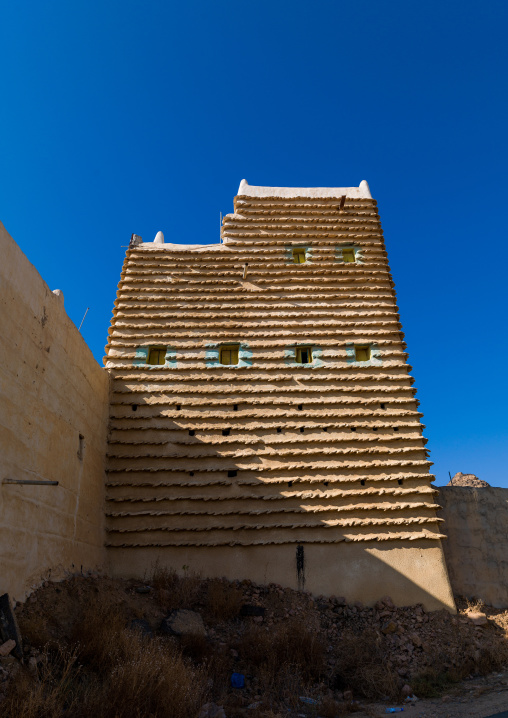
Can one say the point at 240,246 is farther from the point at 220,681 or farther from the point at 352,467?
the point at 220,681

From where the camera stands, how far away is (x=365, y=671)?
7254 millimetres

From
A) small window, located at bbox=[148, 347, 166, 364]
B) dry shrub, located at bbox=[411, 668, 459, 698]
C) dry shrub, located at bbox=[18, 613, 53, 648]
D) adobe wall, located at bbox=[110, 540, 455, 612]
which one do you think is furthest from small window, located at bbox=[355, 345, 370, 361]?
dry shrub, located at bbox=[18, 613, 53, 648]

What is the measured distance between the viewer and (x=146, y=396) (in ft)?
37.3

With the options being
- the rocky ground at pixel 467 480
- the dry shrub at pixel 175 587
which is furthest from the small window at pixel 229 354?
the rocky ground at pixel 467 480

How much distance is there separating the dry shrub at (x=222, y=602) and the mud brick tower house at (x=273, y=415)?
78 centimetres

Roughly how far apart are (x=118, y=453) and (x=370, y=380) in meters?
5.91

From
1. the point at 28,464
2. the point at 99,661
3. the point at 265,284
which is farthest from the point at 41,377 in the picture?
the point at 265,284

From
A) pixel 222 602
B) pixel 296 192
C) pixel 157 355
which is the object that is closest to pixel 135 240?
pixel 157 355

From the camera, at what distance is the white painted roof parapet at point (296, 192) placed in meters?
14.2

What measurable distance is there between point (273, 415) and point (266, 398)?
0.45 m

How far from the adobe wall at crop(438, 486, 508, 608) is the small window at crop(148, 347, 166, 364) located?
7.07 meters

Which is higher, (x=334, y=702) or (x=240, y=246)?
(x=240, y=246)

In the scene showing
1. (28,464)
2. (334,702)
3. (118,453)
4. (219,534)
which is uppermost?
(118,453)

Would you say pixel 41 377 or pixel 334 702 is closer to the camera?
pixel 334 702
